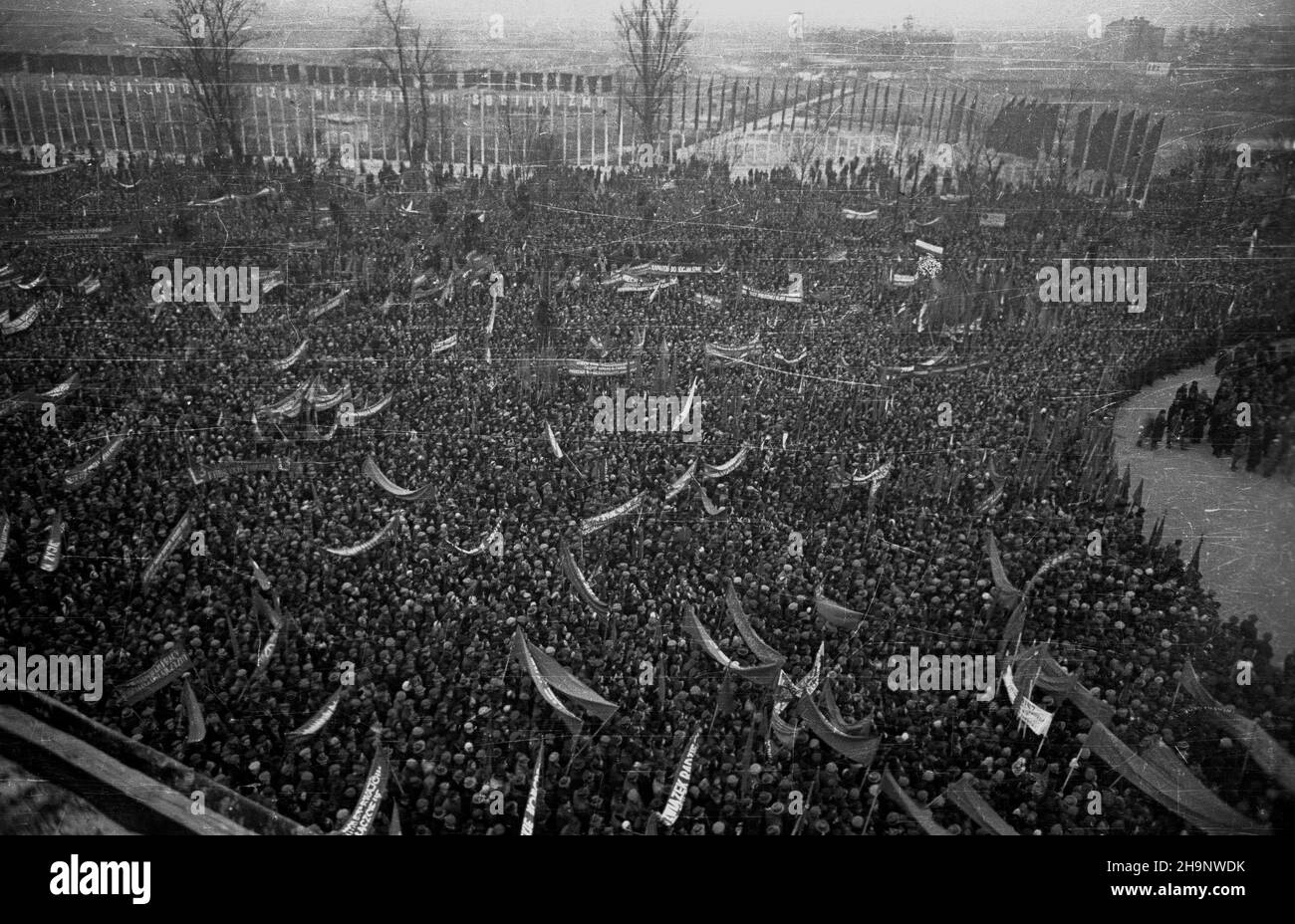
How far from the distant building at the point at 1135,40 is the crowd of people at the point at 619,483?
1.94m

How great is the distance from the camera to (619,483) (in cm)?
1039

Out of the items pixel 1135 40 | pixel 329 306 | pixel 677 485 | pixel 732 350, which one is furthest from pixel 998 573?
pixel 329 306

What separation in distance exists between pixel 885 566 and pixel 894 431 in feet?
7.30

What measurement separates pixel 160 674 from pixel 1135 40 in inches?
522

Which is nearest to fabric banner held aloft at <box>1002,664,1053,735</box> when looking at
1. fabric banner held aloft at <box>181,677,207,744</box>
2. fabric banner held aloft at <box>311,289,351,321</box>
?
fabric banner held aloft at <box>181,677,207,744</box>

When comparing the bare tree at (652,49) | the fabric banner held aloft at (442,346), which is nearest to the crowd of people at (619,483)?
the fabric banner held aloft at (442,346)

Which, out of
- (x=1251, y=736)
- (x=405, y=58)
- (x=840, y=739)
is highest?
Result: (x=405, y=58)

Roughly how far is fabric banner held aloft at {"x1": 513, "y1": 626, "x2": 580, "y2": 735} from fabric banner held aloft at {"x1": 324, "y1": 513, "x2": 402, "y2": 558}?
212cm

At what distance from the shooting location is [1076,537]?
985 cm

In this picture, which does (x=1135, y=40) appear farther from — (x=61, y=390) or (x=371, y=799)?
(x=61, y=390)

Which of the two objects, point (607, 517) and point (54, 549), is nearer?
point (54, 549)

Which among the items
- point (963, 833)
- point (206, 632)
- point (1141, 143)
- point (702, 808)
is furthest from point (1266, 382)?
point (206, 632)

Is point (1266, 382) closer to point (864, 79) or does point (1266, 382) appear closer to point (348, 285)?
point (864, 79)

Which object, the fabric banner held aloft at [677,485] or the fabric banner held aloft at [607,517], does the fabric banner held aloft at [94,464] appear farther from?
the fabric banner held aloft at [677,485]
